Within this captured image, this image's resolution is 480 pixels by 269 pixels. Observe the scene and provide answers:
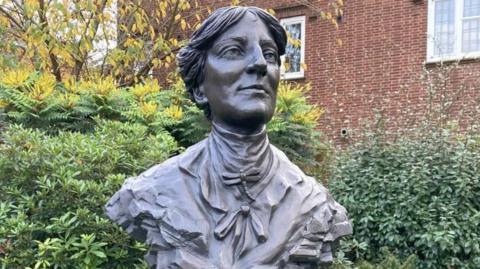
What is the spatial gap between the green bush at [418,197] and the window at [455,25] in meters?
6.17

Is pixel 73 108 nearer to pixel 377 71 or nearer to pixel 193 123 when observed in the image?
pixel 193 123

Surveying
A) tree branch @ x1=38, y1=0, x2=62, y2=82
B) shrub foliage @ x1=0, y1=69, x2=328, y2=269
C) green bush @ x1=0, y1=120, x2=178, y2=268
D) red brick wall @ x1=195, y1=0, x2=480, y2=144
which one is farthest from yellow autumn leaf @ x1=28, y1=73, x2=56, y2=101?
red brick wall @ x1=195, y1=0, x2=480, y2=144

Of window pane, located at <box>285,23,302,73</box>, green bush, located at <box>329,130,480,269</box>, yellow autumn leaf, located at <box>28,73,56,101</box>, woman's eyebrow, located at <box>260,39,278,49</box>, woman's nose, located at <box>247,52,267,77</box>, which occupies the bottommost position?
green bush, located at <box>329,130,480,269</box>

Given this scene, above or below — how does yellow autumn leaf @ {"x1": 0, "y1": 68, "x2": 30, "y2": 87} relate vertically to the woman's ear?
above

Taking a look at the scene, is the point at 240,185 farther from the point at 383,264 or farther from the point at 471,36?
the point at 471,36

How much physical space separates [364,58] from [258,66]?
1183cm

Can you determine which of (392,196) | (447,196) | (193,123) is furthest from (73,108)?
(447,196)

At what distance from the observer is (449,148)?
7.82 metres

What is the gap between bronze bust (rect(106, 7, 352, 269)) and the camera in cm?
285

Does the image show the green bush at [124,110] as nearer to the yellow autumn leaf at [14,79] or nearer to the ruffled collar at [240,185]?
the yellow autumn leaf at [14,79]

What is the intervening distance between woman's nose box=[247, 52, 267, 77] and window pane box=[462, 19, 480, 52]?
11.8 m

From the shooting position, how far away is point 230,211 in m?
2.91

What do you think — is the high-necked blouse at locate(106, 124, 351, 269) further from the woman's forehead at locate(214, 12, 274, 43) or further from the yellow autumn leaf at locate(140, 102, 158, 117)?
the yellow autumn leaf at locate(140, 102, 158, 117)

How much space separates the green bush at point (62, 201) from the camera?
4777mm
